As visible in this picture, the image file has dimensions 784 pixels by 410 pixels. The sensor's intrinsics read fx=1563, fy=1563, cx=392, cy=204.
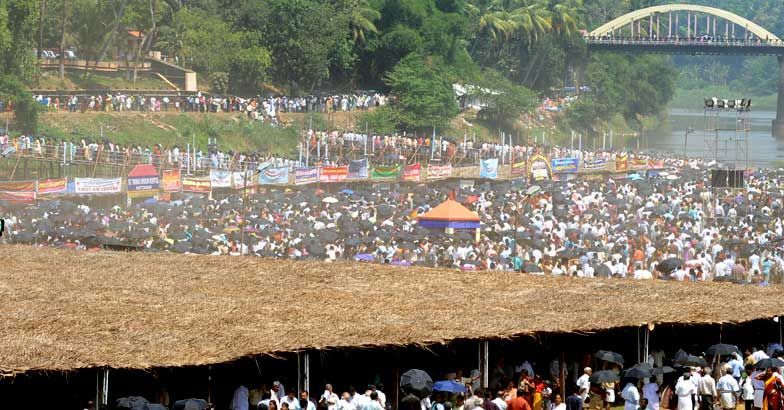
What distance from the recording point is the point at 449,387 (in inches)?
942

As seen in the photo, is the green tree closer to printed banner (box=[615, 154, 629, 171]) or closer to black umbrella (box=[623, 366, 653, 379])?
printed banner (box=[615, 154, 629, 171])

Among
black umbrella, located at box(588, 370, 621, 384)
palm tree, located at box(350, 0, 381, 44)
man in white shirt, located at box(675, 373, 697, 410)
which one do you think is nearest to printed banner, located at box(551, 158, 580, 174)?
palm tree, located at box(350, 0, 381, 44)

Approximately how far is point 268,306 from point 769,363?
854 cm

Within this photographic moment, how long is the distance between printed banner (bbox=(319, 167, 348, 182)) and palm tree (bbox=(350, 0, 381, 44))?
39929 mm

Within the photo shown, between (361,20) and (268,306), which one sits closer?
(268,306)

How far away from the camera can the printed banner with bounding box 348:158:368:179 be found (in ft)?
204

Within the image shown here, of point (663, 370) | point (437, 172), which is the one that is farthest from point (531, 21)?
point (663, 370)

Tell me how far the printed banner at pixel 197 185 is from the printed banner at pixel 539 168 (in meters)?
17.9

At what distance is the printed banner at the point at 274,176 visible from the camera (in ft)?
186

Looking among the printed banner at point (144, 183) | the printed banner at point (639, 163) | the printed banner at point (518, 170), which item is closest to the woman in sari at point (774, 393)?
the printed banner at point (144, 183)

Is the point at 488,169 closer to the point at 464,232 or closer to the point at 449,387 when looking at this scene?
the point at 464,232

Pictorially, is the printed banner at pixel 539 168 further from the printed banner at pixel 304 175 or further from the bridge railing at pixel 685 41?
the bridge railing at pixel 685 41

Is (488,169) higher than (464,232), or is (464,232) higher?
(464,232)

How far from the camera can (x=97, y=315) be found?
997 inches
